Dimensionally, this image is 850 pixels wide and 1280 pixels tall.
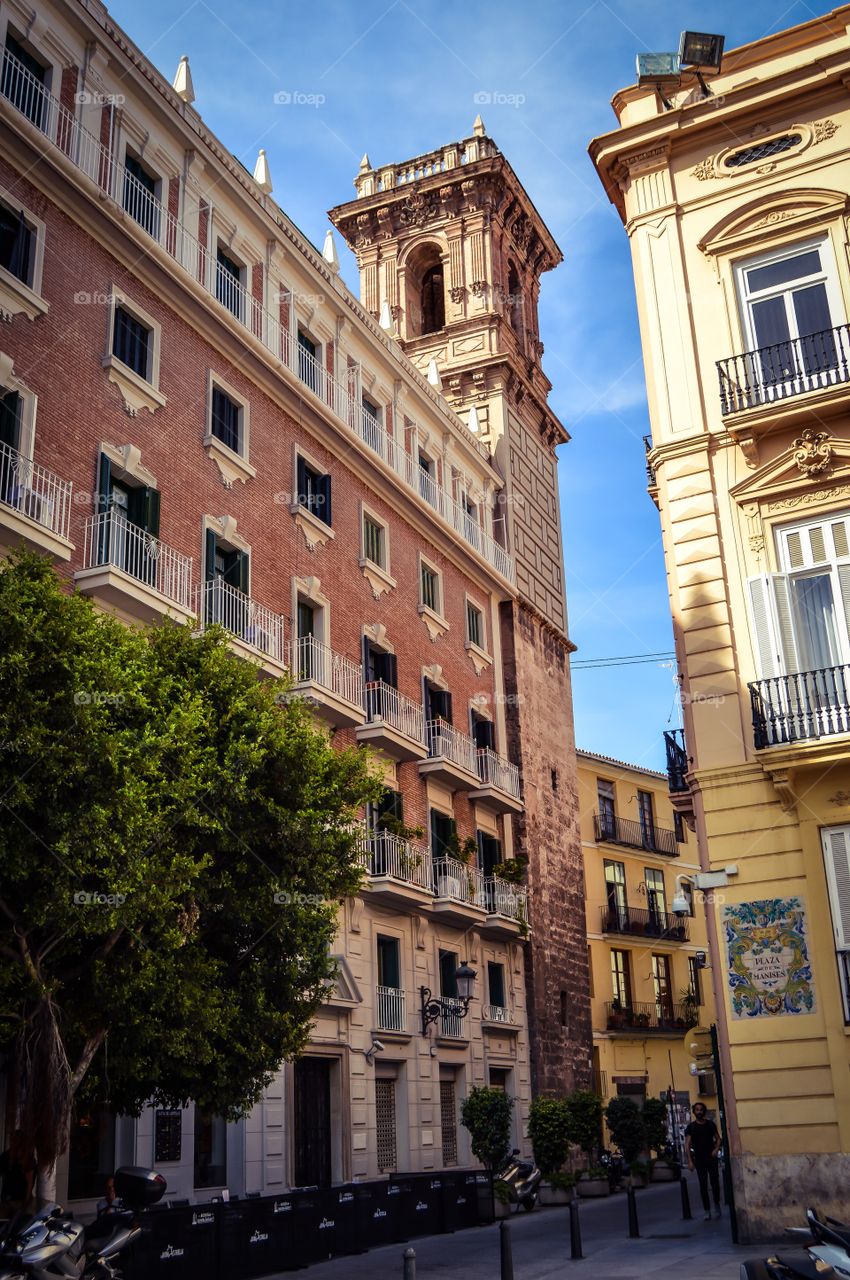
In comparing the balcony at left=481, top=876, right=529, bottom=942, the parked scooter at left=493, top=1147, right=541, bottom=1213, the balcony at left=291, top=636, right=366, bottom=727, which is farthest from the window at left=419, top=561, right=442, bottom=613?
the parked scooter at left=493, top=1147, right=541, bottom=1213

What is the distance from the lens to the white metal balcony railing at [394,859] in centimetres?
2361

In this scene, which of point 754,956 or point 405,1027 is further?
point 405,1027

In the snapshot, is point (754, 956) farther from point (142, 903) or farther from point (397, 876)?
point (397, 876)

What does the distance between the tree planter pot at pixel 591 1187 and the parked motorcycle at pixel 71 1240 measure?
18265 millimetres

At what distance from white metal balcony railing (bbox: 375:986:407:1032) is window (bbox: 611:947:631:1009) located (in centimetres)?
1762

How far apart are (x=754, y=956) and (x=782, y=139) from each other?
11.3 metres

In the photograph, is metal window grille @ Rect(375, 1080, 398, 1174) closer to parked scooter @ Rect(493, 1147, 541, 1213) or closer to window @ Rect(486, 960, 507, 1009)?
parked scooter @ Rect(493, 1147, 541, 1213)

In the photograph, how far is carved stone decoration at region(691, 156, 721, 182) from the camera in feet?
59.5

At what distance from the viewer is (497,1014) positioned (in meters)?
28.2

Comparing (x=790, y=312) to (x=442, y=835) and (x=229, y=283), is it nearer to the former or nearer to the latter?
(x=229, y=283)

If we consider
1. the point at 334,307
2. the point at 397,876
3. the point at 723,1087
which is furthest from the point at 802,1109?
the point at 334,307

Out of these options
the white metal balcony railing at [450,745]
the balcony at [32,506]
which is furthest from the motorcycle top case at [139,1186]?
the white metal balcony railing at [450,745]

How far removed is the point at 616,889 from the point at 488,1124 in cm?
2065

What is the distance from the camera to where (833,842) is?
14.5 m
